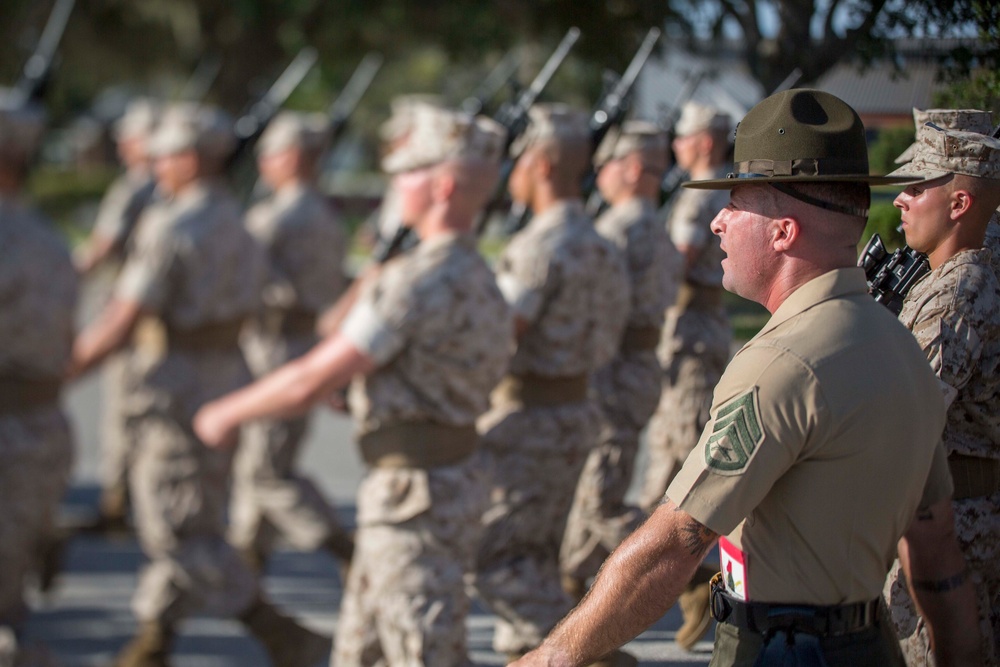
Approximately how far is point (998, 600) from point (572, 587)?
2.48 metres

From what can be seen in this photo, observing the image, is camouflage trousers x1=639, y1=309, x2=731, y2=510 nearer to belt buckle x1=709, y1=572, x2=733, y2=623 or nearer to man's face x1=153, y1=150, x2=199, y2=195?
man's face x1=153, y1=150, x2=199, y2=195

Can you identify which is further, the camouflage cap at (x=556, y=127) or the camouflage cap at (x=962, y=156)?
the camouflage cap at (x=556, y=127)

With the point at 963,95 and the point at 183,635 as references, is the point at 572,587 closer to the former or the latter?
the point at 183,635

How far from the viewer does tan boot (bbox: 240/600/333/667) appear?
5195mm

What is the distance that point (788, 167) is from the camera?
85.4 inches

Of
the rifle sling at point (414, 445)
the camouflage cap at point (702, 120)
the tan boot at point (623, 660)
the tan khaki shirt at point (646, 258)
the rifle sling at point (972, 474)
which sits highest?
the rifle sling at point (972, 474)

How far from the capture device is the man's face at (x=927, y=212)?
110 inches

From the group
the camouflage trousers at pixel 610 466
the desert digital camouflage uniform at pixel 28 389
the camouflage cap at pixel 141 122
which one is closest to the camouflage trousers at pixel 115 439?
the camouflage cap at pixel 141 122

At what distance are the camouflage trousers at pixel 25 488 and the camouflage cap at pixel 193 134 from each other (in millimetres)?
1864

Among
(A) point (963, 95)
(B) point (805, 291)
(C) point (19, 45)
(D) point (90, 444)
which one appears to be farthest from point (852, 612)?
(C) point (19, 45)

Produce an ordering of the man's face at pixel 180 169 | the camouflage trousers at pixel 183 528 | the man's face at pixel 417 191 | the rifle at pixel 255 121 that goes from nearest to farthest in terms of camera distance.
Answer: the man's face at pixel 417 191
the camouflage trousers at pixel 183 528
the man's face at pixel 180 169
the rifle at pixel 255 121

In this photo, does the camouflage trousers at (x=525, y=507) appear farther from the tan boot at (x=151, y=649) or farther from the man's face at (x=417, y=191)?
the tan boot at (x=151, y=649)

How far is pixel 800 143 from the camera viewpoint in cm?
218

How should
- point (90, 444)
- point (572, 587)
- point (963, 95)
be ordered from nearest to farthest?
point (963, 95)
point (572, 587)
point (90, 444)
